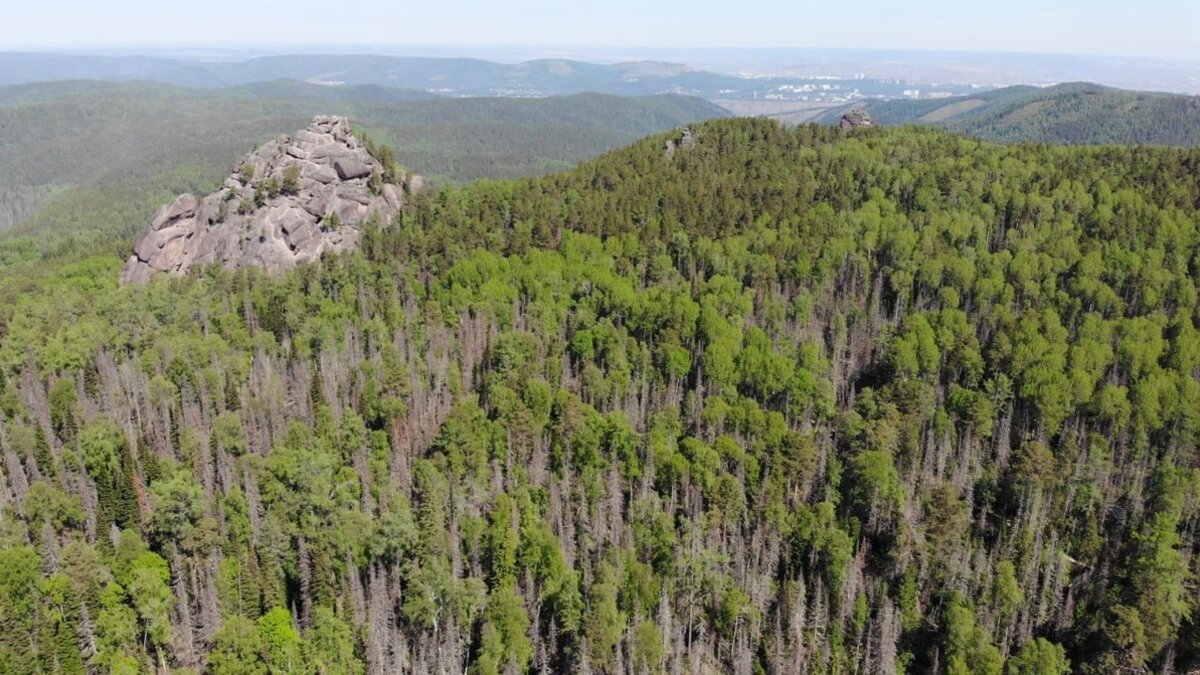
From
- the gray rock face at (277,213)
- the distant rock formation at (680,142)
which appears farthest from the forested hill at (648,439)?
the distant rock formation at (680,142)

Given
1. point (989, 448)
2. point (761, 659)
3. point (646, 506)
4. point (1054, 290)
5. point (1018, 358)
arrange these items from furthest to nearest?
point (1054, 290)
point (1018, 358)
point (989, 448)
point (646, 506)
point (761, 659)

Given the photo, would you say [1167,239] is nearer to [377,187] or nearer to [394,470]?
[394,470]

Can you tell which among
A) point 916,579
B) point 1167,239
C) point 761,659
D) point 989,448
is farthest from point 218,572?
point 1167,239

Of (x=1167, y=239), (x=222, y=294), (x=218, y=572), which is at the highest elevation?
(x=1167, y=239)

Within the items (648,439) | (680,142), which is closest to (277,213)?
(680,142)

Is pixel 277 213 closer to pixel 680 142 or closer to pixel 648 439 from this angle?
pixel 680 142

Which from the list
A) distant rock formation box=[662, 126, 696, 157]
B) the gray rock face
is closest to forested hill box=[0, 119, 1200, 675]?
the gray rock face
